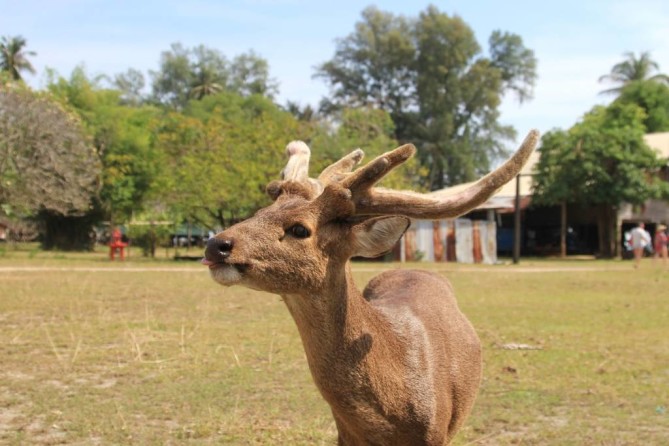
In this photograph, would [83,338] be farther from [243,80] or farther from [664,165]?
→ [243,80]

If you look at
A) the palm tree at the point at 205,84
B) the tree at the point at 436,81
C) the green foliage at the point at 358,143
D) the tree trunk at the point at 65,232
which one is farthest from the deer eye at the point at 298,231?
the palm tree at the point at 205,84

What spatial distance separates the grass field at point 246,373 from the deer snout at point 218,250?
2850mm

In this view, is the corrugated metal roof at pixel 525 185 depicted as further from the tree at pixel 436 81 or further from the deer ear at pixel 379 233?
the deer ear at pixel 379 233

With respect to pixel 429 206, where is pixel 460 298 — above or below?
below

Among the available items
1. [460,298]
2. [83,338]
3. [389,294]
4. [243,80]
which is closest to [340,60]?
[243,80]

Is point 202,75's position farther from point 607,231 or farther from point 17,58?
point 607,231

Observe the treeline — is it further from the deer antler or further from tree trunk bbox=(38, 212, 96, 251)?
the deer antler

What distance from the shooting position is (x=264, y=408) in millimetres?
6941

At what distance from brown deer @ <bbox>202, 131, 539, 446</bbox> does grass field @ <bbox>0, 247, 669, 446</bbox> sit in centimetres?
219

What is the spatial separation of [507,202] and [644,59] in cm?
2332

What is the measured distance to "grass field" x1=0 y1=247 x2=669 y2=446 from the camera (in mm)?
6266

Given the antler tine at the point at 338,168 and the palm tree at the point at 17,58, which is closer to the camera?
the antler tine at the point at 338,168

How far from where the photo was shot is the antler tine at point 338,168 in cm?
454

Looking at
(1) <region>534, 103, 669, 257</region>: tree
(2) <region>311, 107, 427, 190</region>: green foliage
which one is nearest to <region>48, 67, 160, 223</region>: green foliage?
(2) <region>311, 107, 427, 190</region>: green foliage
